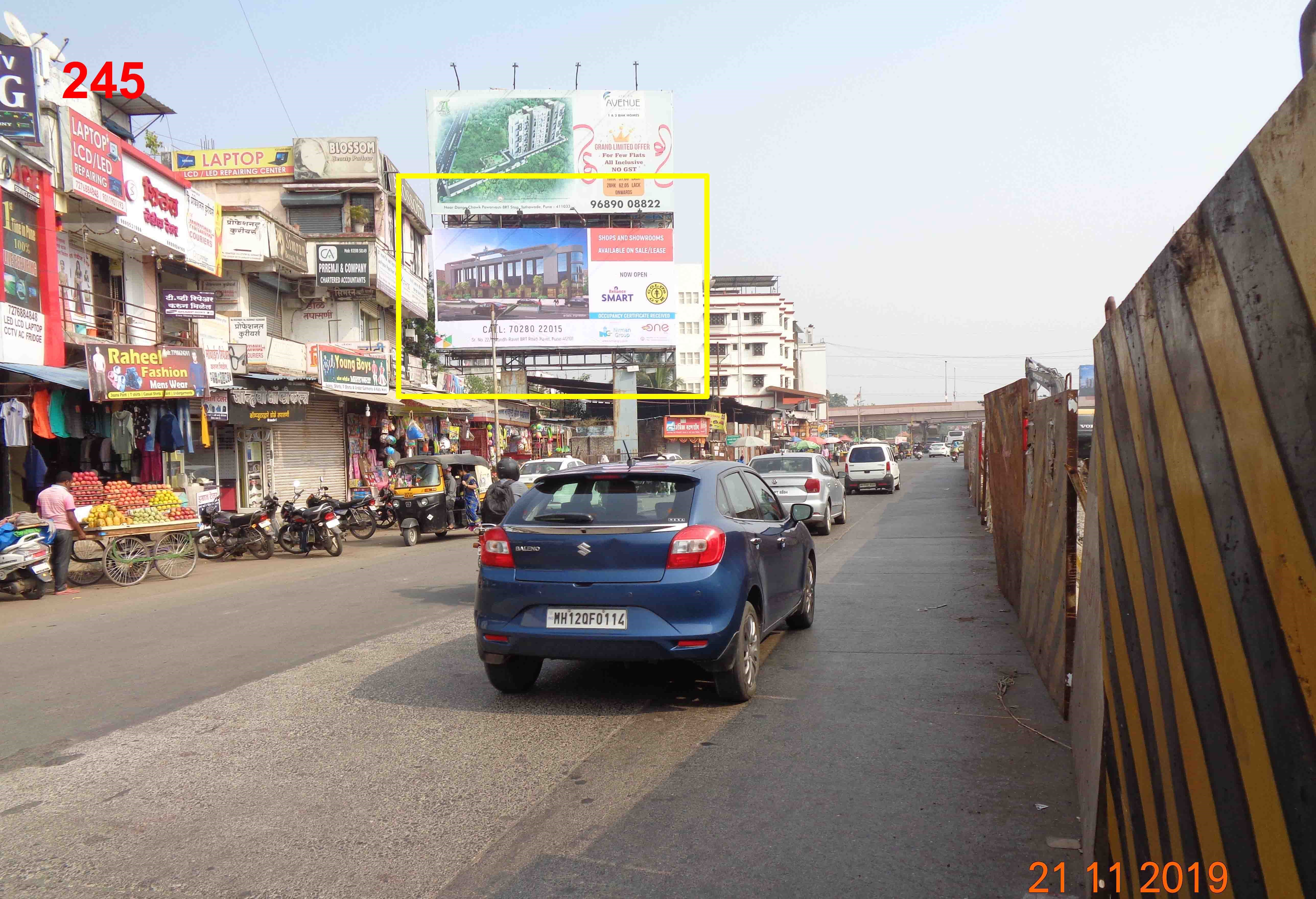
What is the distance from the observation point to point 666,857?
375 cm

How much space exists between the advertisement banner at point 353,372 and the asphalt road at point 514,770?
15.0 m

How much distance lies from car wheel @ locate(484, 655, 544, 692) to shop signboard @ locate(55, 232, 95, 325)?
1502cm

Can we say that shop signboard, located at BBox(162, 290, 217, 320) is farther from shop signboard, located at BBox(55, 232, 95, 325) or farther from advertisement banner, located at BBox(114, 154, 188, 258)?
shop signboard, located at BBox(55, 232, 95, 325)

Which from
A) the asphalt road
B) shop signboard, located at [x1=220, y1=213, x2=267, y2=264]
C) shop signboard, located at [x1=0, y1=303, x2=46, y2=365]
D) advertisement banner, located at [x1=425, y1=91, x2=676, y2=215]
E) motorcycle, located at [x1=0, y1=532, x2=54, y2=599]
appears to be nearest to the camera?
the asphalt road

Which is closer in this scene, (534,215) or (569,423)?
(534,215)

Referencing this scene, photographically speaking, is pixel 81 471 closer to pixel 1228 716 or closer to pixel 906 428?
pixel 1228 716

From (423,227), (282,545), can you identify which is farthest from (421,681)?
(423,227)

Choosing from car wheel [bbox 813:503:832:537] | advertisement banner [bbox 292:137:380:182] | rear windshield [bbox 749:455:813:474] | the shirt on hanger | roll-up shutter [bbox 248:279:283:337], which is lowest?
car wheel [bbox 813:503:832:537]

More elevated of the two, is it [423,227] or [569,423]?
[423,227]

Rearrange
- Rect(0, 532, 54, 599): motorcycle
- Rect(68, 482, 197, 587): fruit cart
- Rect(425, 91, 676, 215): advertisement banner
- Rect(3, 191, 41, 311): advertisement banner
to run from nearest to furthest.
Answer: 1. Rect(0, 532, 54, 599): motorcycle
2. Rect(68, 482, 197, 587): fruit cart
3. Rect(3, 191, 41, 311): advertisement banner
4. Rect(425, 91, 676, 215): advertisement banner

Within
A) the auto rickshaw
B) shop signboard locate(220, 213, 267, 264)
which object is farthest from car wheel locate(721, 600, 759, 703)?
shop signboard locate(220, 213, 267, 264)

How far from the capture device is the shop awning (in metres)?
13.9

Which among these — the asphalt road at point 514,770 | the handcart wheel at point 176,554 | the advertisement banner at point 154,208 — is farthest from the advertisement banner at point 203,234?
the asphalt road at point 514,770

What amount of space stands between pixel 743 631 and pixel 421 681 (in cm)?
237
